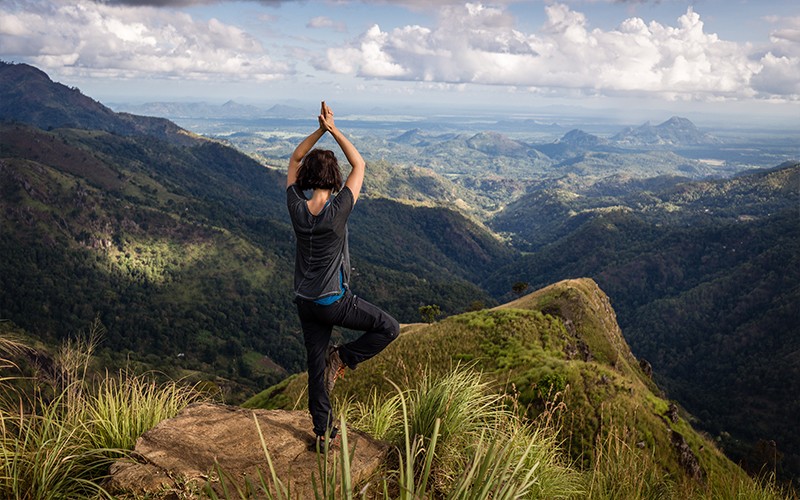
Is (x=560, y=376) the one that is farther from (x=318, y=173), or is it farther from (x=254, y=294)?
(x=254, y=294)

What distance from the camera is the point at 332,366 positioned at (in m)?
5.66

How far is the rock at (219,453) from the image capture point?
3.97 meters

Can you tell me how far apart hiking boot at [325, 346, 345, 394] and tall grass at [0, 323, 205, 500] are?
214 centimetres

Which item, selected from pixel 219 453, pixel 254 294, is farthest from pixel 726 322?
pixel 219 453

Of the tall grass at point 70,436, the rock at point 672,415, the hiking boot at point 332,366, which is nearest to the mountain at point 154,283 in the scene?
the rock at point 672,415

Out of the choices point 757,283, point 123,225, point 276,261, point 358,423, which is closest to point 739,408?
point 757,283

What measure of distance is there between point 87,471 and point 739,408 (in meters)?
129

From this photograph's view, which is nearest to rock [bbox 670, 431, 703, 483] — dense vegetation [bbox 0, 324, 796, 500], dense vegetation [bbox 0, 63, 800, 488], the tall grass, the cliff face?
the cliff face

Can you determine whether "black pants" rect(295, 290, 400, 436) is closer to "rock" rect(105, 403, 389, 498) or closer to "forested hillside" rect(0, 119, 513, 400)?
"rock" rect(105, 403, 389, 498)

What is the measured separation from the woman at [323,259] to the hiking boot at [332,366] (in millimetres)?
45

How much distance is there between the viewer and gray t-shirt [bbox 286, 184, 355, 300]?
15.8 feet

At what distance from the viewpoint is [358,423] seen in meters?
6.32

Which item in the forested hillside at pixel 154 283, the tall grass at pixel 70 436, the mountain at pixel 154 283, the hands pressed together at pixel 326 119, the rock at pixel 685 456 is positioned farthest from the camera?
the forested hillside at pixel 154 283

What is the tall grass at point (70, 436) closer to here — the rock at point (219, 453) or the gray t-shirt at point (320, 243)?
the rock at point (219, 453)
